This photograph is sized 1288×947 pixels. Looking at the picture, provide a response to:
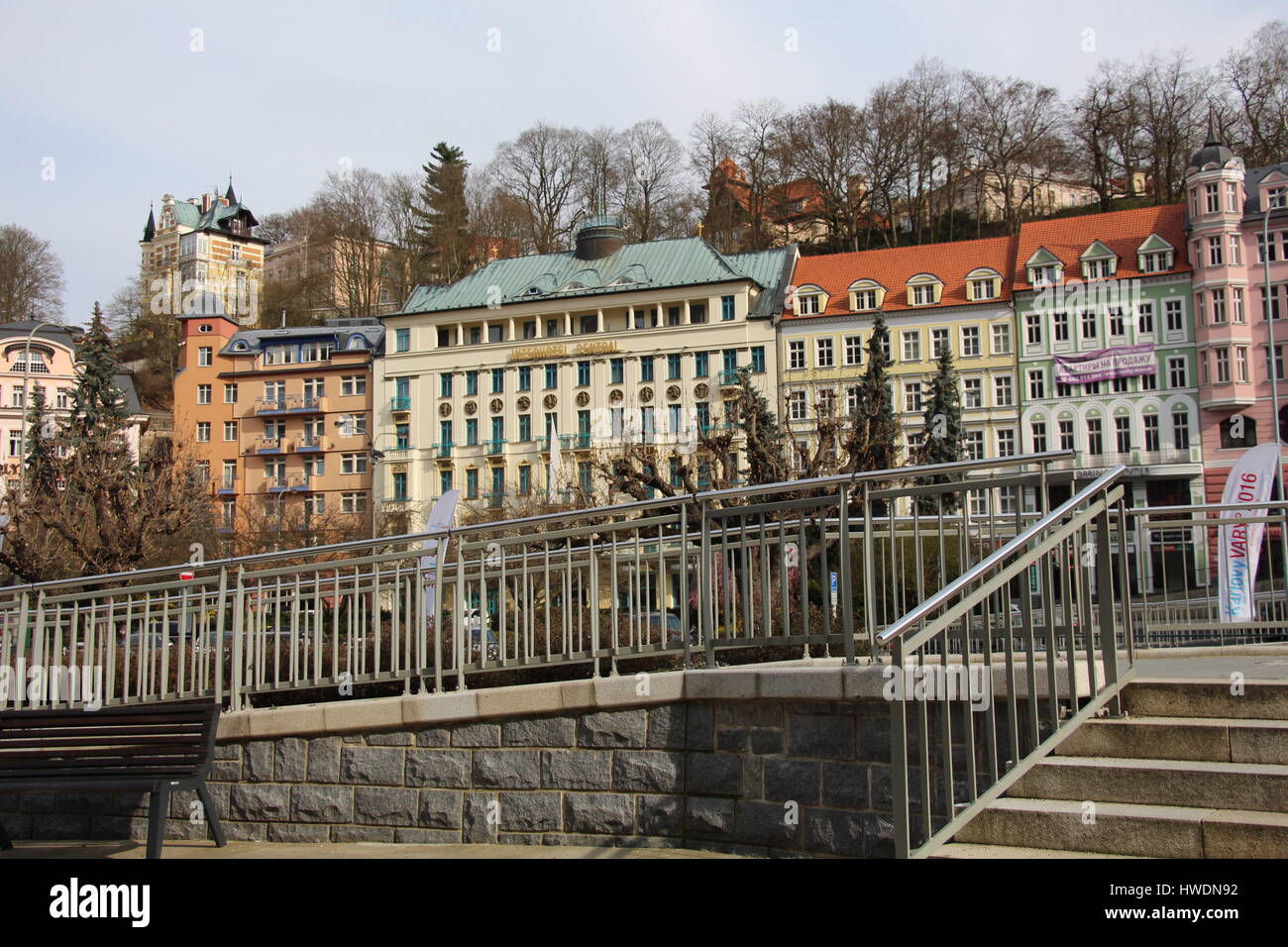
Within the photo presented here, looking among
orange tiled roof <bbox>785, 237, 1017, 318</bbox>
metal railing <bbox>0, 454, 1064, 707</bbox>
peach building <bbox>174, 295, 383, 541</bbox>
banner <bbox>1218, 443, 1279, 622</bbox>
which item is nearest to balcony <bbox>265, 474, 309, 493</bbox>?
peach building <bbox>174, 295, 383, 541</bbox>

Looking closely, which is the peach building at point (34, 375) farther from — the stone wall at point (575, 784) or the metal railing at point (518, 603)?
the stone wall at point (575, 784)

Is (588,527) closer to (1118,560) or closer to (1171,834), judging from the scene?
(1118,560)

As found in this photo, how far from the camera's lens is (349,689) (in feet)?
27.2

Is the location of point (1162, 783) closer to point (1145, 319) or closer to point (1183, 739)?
point (1183, 739)

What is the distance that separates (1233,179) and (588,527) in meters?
52.4

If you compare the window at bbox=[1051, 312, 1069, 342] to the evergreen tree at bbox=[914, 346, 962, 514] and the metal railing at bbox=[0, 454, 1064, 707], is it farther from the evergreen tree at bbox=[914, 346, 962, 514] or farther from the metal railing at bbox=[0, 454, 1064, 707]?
the metal railing at bbox=[0, 454, 1064, 707]

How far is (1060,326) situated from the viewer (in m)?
53.7

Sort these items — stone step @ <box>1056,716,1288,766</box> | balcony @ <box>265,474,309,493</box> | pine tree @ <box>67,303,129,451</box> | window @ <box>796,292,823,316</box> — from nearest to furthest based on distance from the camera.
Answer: stone step @ <box>1056,716,1288,766</box>
pine tree @ <box>67,303,129,451</box>
window @ <box>796,292,823,316</box>
balcony @ <box>265,474,309,493</box>

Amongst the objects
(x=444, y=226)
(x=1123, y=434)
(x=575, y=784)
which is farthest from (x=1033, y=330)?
(x=575, y=784)

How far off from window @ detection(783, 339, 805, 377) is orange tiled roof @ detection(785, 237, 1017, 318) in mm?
1418

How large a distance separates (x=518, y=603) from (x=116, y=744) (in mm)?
2843

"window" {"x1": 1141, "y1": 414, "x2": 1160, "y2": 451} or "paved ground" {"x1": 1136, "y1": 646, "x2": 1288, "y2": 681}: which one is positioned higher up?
"window" {"x1": 1141, "y1": 414, "x2": 1160, "y2": 451}

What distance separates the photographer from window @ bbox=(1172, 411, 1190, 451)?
51188 mm
